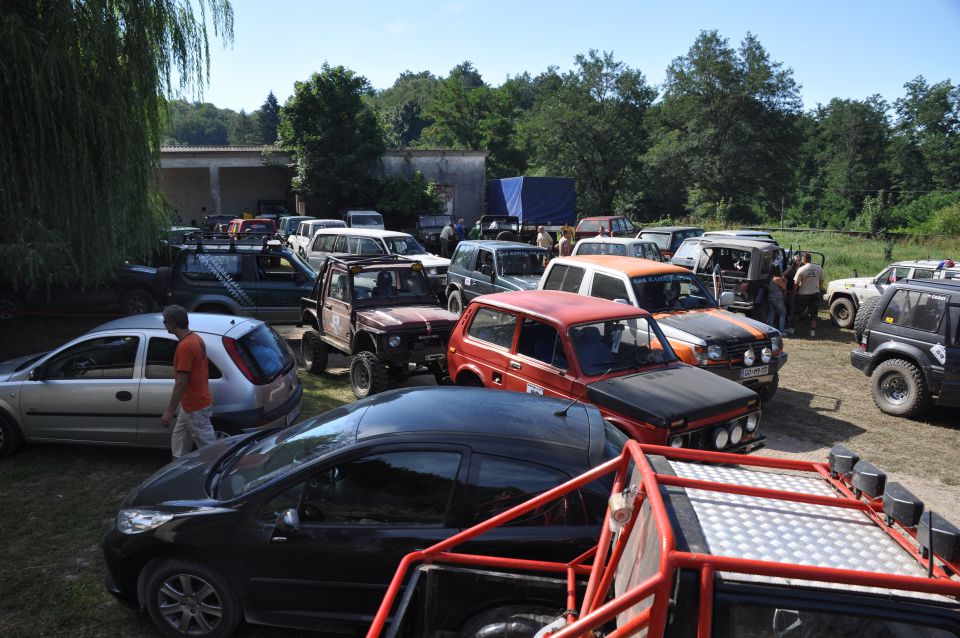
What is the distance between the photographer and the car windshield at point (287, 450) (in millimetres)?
3980

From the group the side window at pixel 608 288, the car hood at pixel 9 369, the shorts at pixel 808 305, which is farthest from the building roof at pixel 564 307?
the shorts at pixel 808 305

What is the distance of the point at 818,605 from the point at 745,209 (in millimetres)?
49251

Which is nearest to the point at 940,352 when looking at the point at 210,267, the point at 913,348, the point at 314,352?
the point at 913,348

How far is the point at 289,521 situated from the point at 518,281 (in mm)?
9689

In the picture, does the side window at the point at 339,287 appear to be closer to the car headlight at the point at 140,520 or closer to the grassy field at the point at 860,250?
the car headlight at the point at 140,520

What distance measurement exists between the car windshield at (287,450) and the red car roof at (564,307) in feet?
8.68

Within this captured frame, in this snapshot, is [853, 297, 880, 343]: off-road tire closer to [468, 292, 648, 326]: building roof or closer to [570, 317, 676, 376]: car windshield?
[570, 317, 676, 376]: car windshield

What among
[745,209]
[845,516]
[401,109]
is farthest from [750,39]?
[401,109]

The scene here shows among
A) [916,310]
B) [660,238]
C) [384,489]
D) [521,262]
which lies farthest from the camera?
[660,238]

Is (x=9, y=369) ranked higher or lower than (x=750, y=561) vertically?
lower

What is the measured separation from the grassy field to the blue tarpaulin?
35.0 feet

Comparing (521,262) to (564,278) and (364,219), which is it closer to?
(564,278)

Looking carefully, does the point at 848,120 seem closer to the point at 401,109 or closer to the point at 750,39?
the point at 750,39

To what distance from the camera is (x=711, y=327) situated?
8633 millimetres
